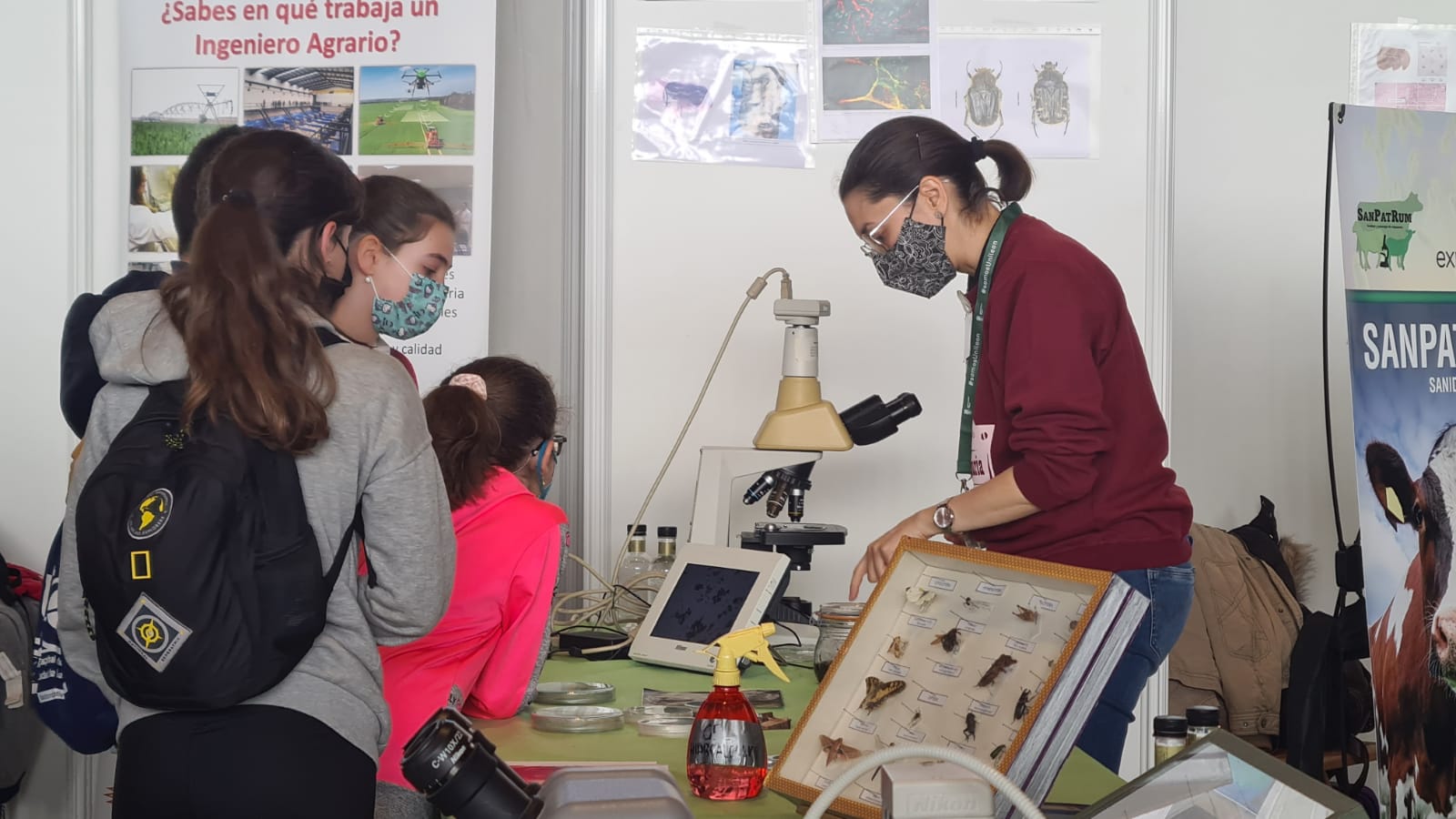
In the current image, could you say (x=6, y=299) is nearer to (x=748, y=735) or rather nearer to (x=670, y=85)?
(x=670, y=85)

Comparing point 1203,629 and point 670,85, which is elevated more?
point 670,85

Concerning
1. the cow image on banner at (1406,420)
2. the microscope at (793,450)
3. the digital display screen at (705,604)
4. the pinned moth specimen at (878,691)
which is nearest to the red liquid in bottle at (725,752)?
the pinned moth specimen at (878,691)

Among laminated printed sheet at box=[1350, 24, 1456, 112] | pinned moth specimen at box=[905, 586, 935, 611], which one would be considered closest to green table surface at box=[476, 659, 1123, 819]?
pinned moth specimen at box=[905, 586, 935, 611]

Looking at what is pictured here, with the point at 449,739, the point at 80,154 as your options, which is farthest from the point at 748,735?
the point at 80,154

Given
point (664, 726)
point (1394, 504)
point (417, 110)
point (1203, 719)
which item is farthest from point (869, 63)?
point (1203, 719)

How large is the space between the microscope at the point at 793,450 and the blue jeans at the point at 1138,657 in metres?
0.69

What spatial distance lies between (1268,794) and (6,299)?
3.38 meters

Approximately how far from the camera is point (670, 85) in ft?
10.7

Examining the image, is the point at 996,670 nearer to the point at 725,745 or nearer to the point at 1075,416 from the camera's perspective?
the point at 725,745

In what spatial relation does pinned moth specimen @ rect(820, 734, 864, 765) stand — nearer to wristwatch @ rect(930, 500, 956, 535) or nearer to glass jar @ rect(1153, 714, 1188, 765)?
glass jar @ rect(1153, 714, 1188, 765)

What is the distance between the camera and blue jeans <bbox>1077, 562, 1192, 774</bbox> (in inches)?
63.2

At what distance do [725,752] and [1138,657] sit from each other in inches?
26.8

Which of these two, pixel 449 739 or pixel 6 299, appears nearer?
pixel 449 739

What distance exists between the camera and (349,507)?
128 cm
